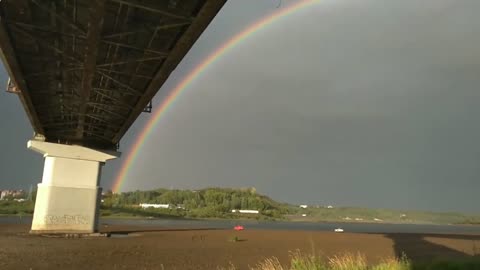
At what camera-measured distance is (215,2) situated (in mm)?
13906

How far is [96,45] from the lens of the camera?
1773 cm

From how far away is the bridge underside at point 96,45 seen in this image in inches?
619

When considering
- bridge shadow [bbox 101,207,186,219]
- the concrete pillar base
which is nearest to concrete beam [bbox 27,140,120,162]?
the concrete pillar base

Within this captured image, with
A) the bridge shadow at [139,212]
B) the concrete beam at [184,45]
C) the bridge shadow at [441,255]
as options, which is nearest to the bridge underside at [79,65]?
the concrete beam at [184,45]

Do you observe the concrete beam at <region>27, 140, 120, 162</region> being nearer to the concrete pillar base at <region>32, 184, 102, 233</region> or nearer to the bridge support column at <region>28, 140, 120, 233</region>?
the bridge support column at <region>28, 140, 120, 233</region>

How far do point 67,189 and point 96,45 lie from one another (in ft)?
107

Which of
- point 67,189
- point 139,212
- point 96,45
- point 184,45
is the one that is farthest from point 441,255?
point 139,212

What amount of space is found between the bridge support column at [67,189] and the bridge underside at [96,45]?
44.3ft

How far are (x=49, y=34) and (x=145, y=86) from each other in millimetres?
7603

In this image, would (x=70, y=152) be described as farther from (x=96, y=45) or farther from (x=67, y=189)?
(x=96, y=45)

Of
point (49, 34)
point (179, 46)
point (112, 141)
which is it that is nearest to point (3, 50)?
point (49, 34)

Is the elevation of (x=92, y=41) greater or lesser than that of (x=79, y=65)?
lesser

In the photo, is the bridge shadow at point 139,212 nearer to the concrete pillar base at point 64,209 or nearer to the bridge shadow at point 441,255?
the concrete pillar base at point 64,209

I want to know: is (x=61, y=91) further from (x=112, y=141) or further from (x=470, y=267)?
(x=470, y=267)
